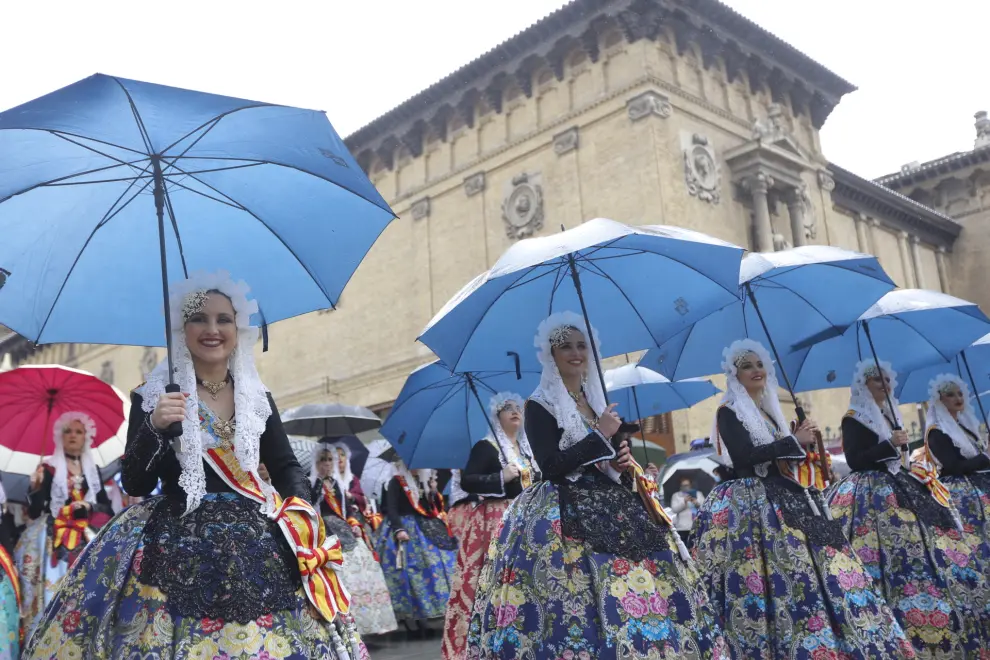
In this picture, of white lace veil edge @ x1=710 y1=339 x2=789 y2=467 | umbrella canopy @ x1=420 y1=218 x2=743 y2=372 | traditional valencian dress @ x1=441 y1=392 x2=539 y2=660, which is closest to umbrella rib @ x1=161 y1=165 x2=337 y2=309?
umbrella canopy @ x1=420 y1=218 x2=743 y2=372

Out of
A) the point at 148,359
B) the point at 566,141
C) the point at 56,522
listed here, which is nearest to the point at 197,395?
the point at 56,522

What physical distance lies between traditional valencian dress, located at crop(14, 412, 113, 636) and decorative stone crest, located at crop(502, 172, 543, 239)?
12932mm

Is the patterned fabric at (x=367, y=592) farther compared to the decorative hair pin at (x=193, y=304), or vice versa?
the patterned fabric at (x=367, y=592)

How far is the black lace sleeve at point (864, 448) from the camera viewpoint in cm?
603

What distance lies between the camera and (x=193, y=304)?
332cm

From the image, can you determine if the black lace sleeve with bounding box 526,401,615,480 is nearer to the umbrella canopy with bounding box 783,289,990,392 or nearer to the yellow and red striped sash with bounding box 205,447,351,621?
the yellow and red striped sash with bounding box 205,447,351,621

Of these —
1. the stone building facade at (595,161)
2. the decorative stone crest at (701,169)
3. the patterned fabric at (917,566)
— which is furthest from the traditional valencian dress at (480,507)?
the decorative stone crest at (701,169)

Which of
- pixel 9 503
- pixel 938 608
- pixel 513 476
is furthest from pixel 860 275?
pixel 9 503

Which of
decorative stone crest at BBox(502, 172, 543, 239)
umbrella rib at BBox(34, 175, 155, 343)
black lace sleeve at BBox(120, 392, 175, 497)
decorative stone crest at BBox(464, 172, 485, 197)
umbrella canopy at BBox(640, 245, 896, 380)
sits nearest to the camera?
black lace sleeve at BBox(120, 392, 175, 497)

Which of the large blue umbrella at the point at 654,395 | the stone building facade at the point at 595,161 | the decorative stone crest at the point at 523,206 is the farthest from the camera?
the decorative stone crest at the point at 523,206

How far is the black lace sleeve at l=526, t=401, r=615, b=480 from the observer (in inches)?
161

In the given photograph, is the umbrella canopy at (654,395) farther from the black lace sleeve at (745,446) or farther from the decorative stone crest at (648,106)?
the decorative stone crest at (648,106)

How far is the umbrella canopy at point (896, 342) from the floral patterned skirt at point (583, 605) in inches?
135

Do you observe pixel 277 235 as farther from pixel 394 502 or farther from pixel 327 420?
pixel 327 420
